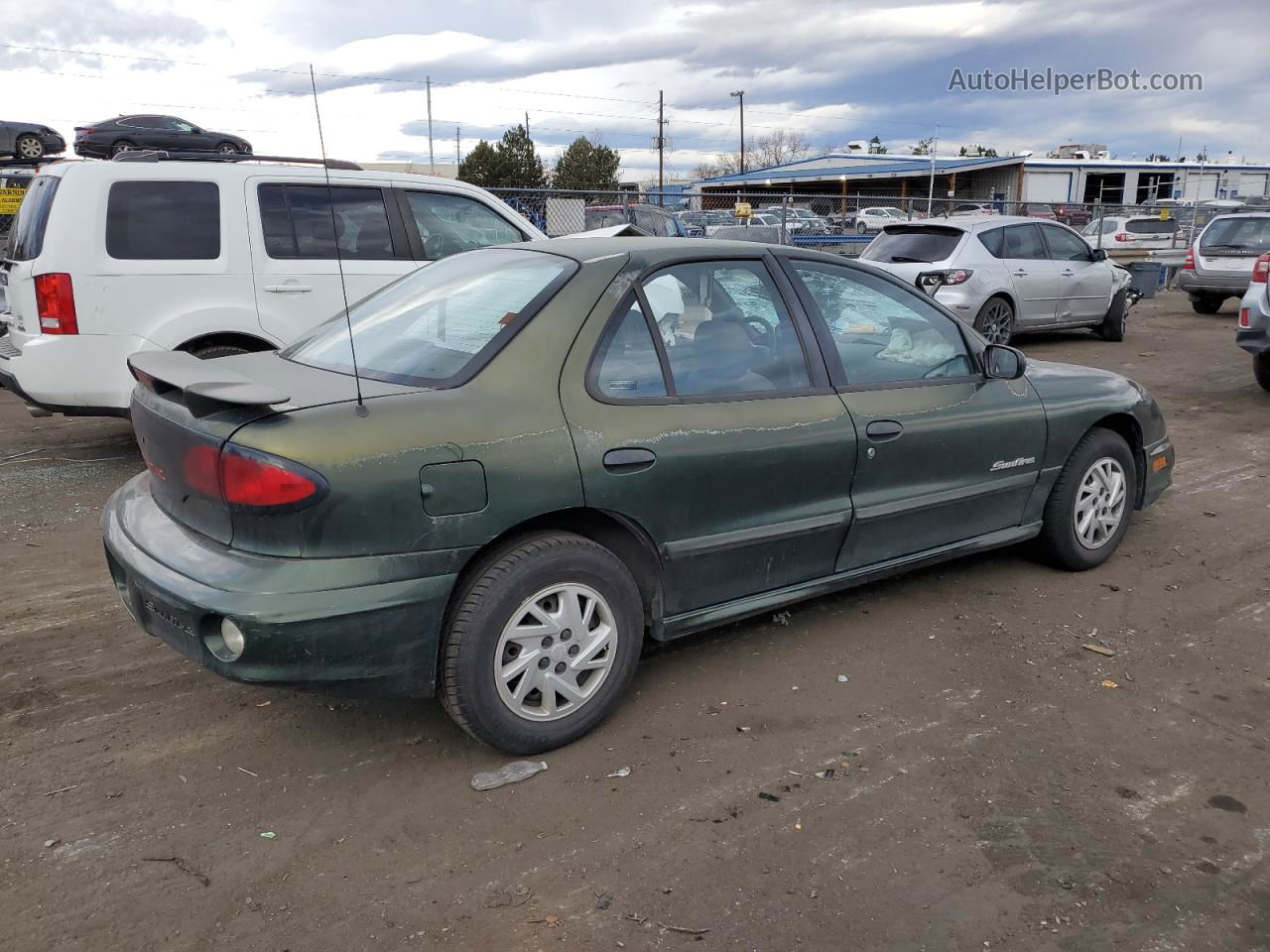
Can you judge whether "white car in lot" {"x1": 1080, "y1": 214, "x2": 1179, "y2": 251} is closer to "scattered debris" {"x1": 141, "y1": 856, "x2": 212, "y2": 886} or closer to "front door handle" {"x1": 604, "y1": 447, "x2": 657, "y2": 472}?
"front door handle" {"x1": 604, "y1": 447, "x2": 657, "y2": 472}

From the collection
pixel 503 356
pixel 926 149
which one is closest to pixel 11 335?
pixel 503 356

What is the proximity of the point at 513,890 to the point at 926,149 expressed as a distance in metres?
72.2

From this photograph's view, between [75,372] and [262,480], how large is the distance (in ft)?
13.4

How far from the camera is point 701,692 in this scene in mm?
3697

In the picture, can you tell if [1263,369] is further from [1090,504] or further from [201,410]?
[201,410]

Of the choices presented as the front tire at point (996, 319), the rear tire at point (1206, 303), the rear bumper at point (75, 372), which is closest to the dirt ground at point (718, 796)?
the rear bumper at point (75, 372)

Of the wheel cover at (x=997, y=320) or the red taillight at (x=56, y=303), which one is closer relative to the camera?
the red taillight at (x=56, y=303)

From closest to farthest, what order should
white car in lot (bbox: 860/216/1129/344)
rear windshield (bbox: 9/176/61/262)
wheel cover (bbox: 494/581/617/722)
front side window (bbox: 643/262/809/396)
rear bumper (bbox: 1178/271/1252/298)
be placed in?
wheel cover (bbox: 494/581/617/722)
front side window (bbox: 643/262/809/396)
rear windshield (bbox: 9/176/61/262)
white car in lot (bbox: 860/216/1129/344)
rear bumper (bbox: 1178/271/1252/298)

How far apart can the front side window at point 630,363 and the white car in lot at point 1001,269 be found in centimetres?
803

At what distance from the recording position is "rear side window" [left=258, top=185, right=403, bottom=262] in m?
6.66

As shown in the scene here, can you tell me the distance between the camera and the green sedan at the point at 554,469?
9.25ft

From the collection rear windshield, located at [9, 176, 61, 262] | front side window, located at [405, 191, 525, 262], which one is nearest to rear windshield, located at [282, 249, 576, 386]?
rear windshield, located at [9, 176, 61, 262]

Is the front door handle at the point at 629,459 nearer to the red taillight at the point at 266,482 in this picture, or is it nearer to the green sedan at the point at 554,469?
the green sedan at the point at 554,469

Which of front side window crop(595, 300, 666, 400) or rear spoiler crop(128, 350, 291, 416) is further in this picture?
front side window crop(595, 300, 666, 400)
